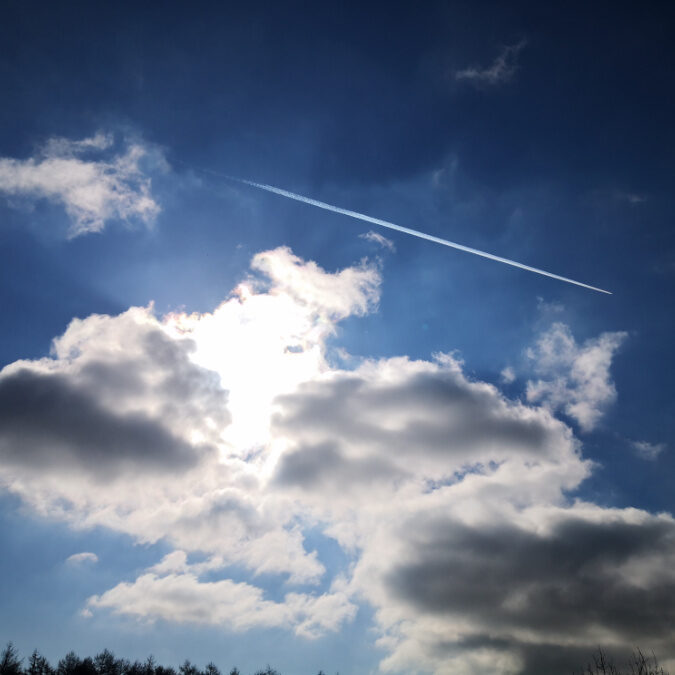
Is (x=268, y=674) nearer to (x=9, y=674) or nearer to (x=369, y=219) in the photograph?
(x=9, y=674)

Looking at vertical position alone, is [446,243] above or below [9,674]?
above

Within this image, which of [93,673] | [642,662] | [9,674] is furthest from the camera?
[93,673]

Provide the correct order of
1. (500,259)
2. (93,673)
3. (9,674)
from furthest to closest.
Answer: (93,673) < (9,674) < (500,259)

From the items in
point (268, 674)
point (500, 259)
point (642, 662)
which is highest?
point (500, 259)

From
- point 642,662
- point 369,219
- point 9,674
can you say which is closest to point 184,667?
point 9,674

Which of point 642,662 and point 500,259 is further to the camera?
point 500,259

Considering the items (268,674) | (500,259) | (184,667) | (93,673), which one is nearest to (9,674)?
(93,673)

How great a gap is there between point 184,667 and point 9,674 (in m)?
45.6

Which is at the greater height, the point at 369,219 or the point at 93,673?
the point at 369,219

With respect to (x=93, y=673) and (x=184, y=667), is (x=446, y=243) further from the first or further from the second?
(x=184, y=667)

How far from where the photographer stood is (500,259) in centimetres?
6019

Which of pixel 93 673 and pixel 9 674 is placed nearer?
pixel 9 674

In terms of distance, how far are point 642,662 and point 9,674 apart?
106 meters

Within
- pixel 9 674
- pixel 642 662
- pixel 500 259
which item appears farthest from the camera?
pixel 9 674
